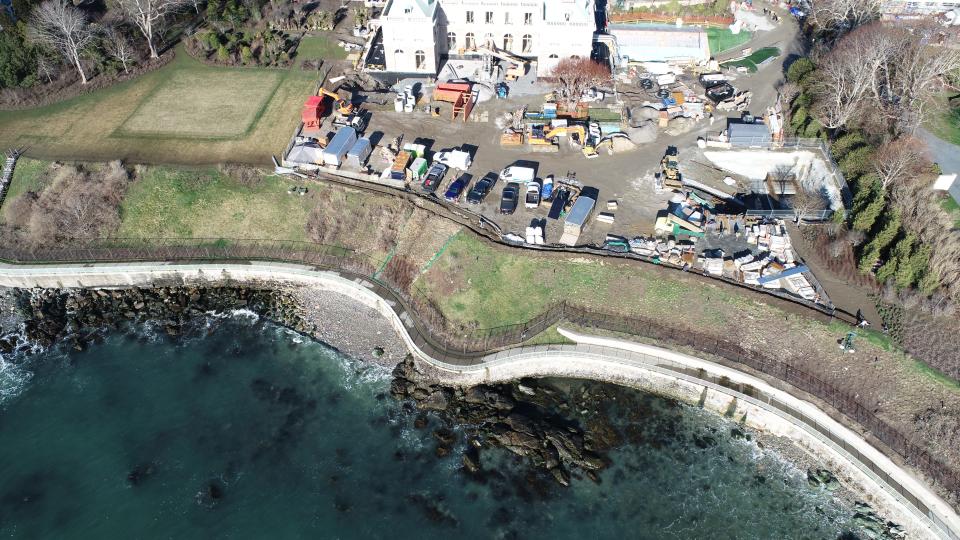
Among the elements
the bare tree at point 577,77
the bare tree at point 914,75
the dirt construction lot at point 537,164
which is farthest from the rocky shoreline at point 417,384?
the bare tree at point 914,75

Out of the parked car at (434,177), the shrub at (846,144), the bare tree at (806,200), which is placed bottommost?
the bare tree at (806,200)

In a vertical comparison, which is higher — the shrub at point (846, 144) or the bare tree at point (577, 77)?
the bare tree at point (577, 77)

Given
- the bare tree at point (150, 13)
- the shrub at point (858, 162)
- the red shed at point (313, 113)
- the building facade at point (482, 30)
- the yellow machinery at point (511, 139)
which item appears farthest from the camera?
the bare tree at point (150, 13)

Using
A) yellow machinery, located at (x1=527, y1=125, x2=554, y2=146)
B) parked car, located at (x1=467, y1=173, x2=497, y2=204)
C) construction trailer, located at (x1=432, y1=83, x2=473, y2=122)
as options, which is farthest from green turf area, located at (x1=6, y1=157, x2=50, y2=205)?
yellow machinery, located at (x1=527, y1=125, x2=554, y2=146)

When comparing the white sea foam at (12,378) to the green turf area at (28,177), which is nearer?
the white sea foam at (12,378)

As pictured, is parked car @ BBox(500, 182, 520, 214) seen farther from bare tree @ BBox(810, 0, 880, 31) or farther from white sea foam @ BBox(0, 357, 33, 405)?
bare tree @ BBox(810, 0, 880, 31)

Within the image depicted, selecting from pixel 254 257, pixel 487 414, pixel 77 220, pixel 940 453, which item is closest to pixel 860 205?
pixel 940 453

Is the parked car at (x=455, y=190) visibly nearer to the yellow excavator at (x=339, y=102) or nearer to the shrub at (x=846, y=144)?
the yellow excavator at (x=339, y=102)

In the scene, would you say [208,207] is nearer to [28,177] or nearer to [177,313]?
[177,313]
